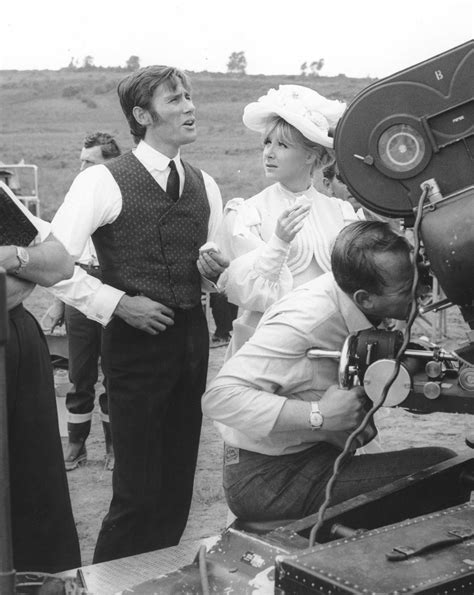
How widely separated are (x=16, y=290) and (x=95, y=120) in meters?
33.3

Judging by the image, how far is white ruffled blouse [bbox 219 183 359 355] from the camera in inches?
121

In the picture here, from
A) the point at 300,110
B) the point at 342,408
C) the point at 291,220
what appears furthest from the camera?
the point at 300,110

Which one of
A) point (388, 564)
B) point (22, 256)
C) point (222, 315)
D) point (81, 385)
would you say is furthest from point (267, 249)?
point (222, 315)

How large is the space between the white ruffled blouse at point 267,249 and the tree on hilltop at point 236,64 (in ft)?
134

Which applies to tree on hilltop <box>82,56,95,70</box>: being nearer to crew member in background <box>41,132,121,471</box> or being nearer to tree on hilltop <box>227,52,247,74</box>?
tree on hilltop <box>227,52,247,74</box>

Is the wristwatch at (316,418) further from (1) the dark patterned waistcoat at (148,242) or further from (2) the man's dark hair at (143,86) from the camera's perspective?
(2) the man's dark hair at (143,86)

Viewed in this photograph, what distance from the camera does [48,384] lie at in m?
2.85

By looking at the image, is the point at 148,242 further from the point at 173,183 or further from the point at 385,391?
the point at 385,391

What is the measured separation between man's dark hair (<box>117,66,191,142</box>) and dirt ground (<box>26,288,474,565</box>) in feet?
5.74

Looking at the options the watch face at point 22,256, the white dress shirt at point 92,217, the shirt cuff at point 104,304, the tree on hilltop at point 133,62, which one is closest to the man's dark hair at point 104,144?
the white dress shirt at point 92,217

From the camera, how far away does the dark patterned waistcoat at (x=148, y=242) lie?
315 cm

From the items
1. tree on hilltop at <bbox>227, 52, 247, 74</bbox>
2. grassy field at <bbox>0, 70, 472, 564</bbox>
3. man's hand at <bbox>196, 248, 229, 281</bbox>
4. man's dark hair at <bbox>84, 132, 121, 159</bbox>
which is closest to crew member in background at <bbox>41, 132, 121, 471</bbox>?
grassy field at <bbox>0, 70, 472, 564</bbox>

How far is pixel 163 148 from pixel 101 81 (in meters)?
38.8

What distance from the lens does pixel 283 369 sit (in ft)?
7.81
